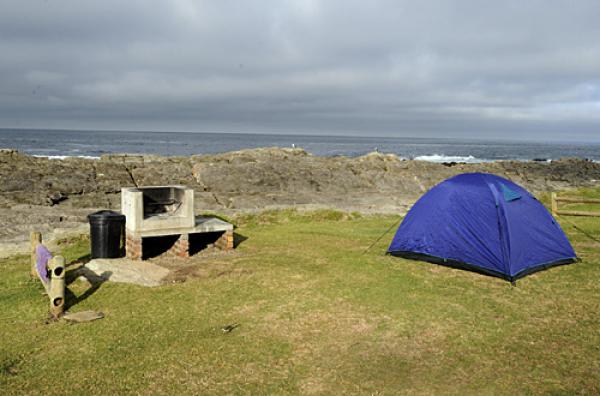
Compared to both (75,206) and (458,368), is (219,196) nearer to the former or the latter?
(75,206)

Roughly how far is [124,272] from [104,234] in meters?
1.44

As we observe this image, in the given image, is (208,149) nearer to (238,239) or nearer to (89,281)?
(238,239)

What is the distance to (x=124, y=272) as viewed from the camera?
403 inches

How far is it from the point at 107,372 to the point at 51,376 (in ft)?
2.19

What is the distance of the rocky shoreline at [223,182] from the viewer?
20.2m

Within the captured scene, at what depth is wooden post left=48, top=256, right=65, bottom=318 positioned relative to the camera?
777cm

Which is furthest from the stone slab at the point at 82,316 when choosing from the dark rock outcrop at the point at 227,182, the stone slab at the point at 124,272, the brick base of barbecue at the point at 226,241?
the dark rock outcrop at the point at 227,182

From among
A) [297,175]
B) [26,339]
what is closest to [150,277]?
[26,339]

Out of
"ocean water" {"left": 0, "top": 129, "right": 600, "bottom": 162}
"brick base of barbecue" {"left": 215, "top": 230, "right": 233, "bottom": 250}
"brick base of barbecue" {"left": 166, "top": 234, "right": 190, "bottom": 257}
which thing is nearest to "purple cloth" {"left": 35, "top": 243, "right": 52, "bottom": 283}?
"brick base of barbecue" {"left": 166, "top": 234, "right": 190, "bottom": 257}

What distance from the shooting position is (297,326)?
7605mm

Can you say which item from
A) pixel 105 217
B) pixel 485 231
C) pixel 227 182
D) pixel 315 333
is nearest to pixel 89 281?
pixel 105 217

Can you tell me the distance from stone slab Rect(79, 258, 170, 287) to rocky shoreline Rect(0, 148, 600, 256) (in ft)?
19.9

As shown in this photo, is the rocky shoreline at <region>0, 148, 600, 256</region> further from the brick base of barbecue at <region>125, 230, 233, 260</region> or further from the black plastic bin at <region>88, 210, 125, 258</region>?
the brick base of barbecue at <region>125, 230, 233, 260</region>

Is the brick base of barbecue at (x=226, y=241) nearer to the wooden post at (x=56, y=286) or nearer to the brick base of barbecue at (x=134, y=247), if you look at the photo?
the brick base of barbecue at (x=134, y=247)
